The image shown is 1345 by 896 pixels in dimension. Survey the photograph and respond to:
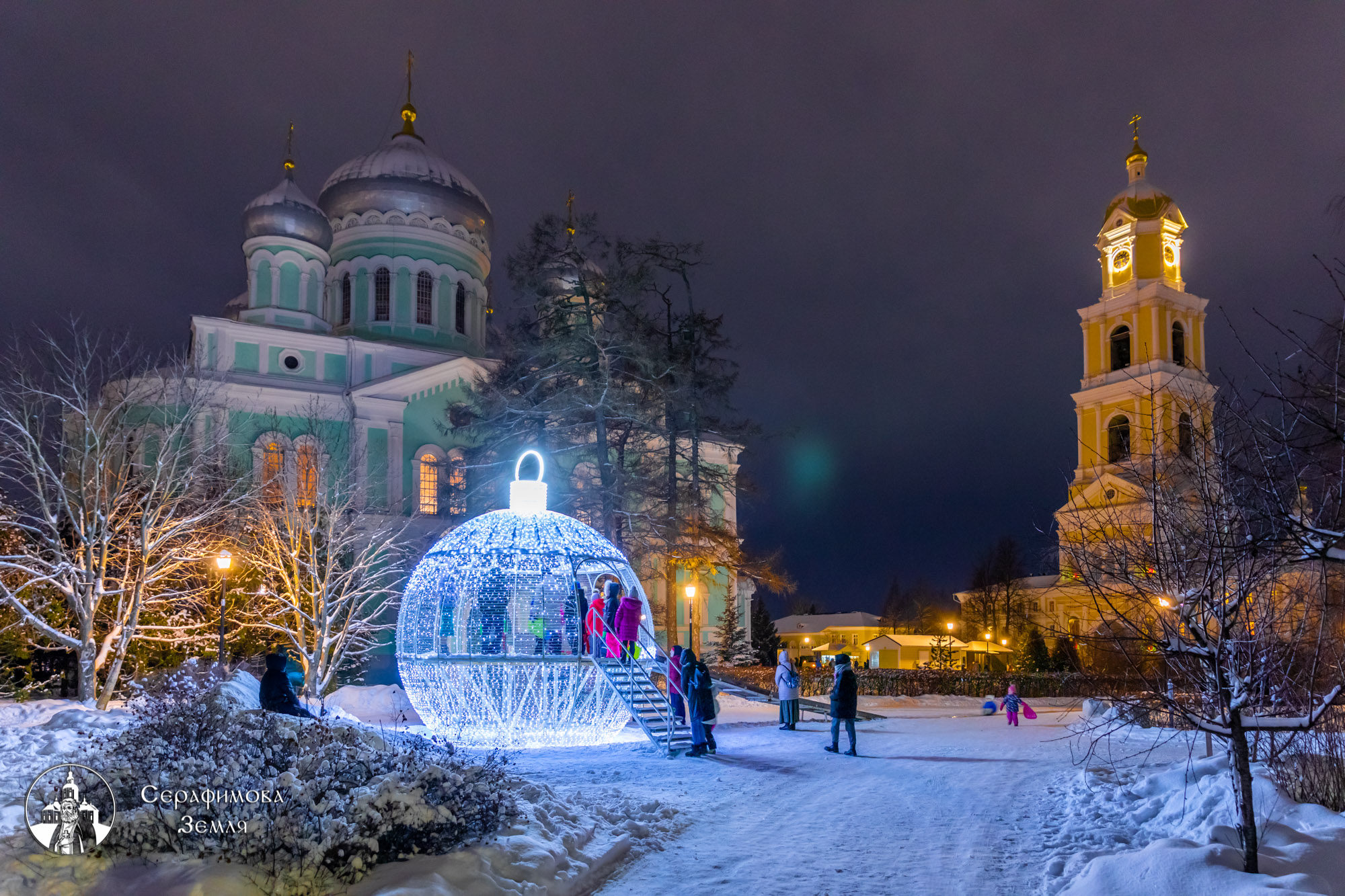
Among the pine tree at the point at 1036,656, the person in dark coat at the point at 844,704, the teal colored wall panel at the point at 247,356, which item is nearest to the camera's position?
the person in dark coat at the point at 844,704

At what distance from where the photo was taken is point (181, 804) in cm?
661

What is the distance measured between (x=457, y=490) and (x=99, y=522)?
1285 cm

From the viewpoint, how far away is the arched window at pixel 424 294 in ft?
125

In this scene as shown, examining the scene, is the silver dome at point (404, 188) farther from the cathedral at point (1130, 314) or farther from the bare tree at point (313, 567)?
the cathedral at point (1130, 314)

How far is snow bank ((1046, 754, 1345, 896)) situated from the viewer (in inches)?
240

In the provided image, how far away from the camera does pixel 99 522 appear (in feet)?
57.1

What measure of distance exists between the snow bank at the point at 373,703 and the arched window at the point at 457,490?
24.4 feet

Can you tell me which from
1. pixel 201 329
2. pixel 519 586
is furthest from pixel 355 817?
pixel 201 329

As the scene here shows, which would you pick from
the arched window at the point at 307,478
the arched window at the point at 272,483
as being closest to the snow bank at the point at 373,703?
the arched window at the point at 307,478

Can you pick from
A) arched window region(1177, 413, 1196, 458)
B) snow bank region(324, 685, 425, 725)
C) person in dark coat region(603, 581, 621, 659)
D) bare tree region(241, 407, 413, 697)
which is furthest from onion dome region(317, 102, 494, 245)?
arched window region(1177, 413, 1196, 458)

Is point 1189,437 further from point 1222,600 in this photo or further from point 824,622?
point 824,622

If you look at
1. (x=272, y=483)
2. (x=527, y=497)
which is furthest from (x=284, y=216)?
(x=527, y=497)

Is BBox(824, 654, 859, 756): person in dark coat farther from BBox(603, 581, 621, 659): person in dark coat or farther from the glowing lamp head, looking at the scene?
the glowing lamp head

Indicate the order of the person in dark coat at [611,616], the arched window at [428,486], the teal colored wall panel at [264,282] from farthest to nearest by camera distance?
the teal colored wall panel at [264,282] → the arched window at [428,486] → the person in dark coat at [611,616]
